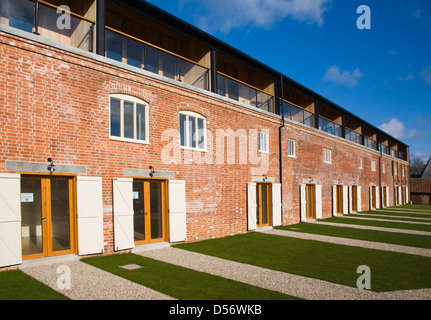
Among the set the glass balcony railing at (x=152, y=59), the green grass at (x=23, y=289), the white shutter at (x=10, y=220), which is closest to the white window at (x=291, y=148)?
the glass balcony railing at (x=152, y=59)

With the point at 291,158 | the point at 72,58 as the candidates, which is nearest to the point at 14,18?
the point at 72,58

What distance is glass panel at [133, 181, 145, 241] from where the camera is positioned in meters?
9.30

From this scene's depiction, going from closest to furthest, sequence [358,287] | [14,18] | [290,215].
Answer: [358,287]
[14,18]
[290,215]

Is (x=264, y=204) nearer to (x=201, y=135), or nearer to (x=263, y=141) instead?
(x=263, y=141)

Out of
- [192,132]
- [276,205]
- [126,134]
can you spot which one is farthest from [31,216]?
[276,205]

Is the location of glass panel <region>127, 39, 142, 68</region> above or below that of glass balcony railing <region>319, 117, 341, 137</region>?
above

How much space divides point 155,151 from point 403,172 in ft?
132

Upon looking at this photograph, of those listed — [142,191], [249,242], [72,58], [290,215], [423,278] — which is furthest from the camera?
[290,215]

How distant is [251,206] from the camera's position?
1353 centimetres

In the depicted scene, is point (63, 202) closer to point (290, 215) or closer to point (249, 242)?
point (249, 242)

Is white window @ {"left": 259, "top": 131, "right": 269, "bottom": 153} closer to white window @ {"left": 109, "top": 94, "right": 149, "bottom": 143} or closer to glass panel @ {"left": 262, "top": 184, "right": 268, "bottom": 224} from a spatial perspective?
glass panel @ {"left": 262, "top": 184, "right": 268, "bottom": 224}

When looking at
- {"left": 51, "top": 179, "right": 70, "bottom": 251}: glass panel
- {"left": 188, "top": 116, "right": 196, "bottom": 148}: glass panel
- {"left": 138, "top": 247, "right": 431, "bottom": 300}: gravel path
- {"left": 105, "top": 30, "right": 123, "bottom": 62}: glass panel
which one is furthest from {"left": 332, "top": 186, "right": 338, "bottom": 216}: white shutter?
{"left": 51, "top": 179, "right": 70, "bottom": 251}: glass panel

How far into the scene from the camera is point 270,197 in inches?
597

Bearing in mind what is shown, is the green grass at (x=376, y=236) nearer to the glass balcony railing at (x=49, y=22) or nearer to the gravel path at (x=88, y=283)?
the gravel path at (x=88, y=283)
